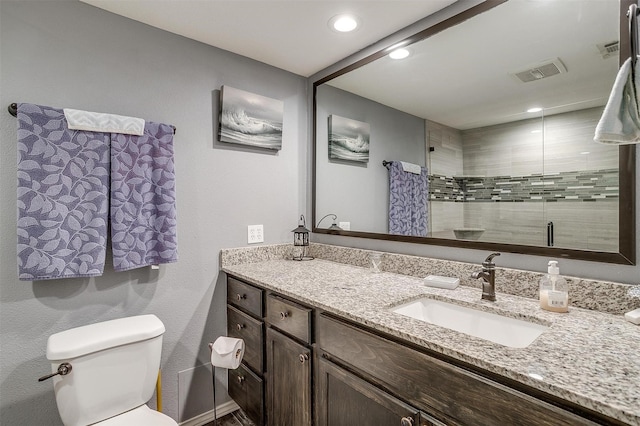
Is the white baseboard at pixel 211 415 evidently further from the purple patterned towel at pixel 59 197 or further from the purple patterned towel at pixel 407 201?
the purple patterned towel at pixel 407 201

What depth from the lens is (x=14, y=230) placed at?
1.35 m

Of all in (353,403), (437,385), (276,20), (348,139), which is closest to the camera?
(437,385)

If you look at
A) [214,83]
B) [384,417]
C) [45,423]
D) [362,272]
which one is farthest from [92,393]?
[214,83]

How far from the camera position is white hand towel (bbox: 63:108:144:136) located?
1.40 m

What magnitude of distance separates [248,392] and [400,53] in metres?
2.06

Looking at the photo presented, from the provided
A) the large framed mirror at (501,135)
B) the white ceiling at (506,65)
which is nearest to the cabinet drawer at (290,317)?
the large framed mirror at (501,135)

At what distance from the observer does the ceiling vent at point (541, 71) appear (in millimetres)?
1217

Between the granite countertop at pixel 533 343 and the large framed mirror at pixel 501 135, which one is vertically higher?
the large framed mirror at pixel 501 135

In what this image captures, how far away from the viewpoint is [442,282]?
1.42m

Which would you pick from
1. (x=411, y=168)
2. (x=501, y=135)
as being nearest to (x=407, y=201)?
(x=411, y=168)

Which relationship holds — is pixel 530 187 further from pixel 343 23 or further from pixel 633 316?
pixel 343 23

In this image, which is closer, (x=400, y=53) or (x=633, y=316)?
(x=633, y=316)

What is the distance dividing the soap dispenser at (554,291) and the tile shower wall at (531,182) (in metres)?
0.13

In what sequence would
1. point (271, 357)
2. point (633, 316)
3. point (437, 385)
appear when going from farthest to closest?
1. point (271, 357)
2. point (633, 316)
3. point (437, 385)
